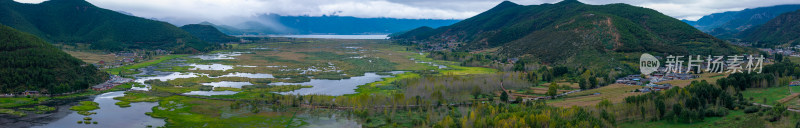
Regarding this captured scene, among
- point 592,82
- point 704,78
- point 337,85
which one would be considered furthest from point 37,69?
point 704,78

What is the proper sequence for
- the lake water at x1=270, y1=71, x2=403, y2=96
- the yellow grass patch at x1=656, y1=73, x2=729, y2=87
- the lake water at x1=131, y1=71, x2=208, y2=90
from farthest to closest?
the lake water at x1=131, y1=71, x2=208, y2=90
the lake water at x1=270, y1=71, x2=403, y2=96
the yellow grass patch at x1=656, y1=73, x2=729, y2=87

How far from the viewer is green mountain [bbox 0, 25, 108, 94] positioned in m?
85.0

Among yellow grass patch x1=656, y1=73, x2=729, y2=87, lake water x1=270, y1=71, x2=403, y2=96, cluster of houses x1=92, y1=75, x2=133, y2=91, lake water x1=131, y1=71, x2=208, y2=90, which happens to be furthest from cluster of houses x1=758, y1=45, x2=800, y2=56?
cluster of houses x1=92, y1=75, x2=133, y2=91

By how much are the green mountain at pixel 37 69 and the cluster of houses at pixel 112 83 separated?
1.44 m

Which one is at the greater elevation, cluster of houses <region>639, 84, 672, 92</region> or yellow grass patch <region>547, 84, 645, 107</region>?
cluster of houses <region>639, 84, 672, 92</region>

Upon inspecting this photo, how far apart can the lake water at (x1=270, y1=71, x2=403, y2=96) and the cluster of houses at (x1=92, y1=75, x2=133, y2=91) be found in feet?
108

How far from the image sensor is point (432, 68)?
14388cm

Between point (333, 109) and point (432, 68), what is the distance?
241 feet

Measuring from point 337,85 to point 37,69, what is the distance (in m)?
57.7

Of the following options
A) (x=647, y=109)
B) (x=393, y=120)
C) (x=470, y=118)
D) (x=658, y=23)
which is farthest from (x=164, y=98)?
(x=658, y=23)

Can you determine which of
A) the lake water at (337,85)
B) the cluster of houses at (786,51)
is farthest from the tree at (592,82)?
the cluster of houses at (786,51)

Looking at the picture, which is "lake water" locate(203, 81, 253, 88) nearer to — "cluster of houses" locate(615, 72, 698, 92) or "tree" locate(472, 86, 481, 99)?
"tree" locate(472, 86, 481, 99)

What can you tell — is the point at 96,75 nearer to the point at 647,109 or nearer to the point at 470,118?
the point at 470,118

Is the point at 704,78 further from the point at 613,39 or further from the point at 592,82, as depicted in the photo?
the point at 613,39
